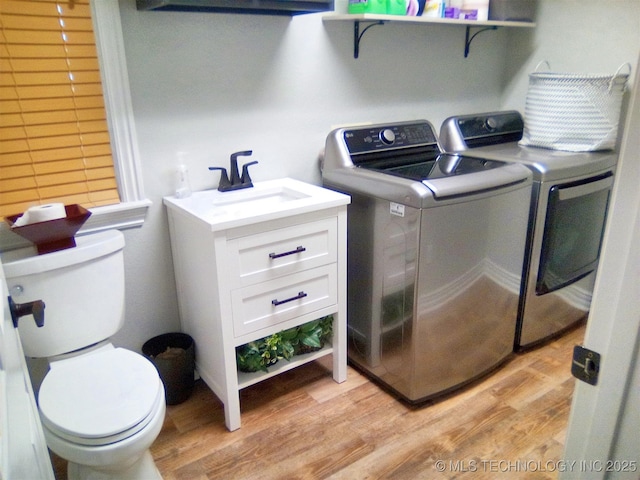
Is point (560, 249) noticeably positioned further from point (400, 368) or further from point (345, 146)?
point (345, 146)

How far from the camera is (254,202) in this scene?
6.70ft

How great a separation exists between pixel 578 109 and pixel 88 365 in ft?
7.81

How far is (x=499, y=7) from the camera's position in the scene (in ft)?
8.71

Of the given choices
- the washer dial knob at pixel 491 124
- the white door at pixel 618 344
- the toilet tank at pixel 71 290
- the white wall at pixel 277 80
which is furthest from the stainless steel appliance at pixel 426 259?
the white door at pixel 618 344

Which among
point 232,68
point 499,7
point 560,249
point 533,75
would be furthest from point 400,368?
point 499,7

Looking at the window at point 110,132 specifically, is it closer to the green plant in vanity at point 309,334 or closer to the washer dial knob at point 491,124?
the green plant in vanity at point 309,334

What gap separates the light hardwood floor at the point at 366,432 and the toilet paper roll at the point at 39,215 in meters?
0.90

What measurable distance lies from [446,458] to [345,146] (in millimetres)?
1335

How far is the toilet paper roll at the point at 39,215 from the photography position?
1.56 m

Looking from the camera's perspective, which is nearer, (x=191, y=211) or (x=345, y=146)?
(x=191, y=211)

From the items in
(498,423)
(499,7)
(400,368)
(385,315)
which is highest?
(499,7)

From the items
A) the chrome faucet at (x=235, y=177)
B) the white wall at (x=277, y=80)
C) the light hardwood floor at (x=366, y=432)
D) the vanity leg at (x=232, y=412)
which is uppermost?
the white wall at (x=277, y=80)

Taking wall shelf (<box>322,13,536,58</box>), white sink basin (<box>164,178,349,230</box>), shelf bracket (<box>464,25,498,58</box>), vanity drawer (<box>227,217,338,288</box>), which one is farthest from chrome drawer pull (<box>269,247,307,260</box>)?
shelf bracket (<box>464,25,498,58</box>)

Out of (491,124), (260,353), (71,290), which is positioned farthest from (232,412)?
(491,124)
